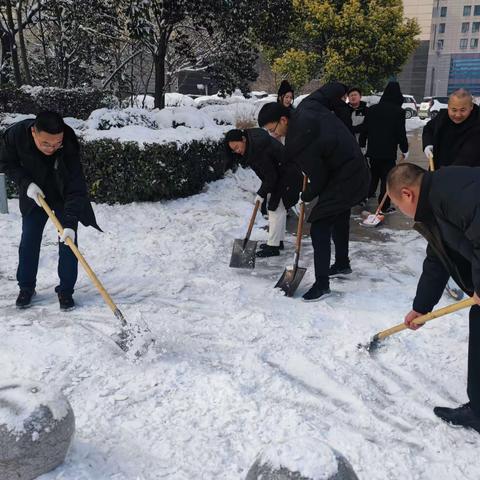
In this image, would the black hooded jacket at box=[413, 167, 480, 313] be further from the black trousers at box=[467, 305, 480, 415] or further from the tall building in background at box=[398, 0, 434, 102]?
the tall building in background at box=[398, 0, 434, 102]

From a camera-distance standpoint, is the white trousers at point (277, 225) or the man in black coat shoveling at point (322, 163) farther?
the white trousers at point (277, 225)

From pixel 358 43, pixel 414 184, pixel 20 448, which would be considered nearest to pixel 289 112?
pixel 414 184

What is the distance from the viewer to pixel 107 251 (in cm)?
559

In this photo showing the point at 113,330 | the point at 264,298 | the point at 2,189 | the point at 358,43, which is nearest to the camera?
the point at 113,330

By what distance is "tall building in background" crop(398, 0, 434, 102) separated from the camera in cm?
5188

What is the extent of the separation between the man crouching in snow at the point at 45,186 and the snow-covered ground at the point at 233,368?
0.34 m

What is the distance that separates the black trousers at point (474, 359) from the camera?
258cm

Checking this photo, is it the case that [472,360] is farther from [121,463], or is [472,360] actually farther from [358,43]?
[358,43]

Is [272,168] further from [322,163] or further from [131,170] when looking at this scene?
[131,170]

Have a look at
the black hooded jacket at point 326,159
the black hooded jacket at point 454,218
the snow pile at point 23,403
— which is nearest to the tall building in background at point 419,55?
the black hooded jacket at point 326,159

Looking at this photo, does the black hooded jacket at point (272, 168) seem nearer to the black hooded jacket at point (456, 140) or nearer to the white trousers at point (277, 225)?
the white trousers at point (277, 225)

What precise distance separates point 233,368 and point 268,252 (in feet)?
7.76

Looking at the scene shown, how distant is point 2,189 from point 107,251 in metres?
1.98

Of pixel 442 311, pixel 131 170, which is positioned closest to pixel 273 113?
pixel 442 311
